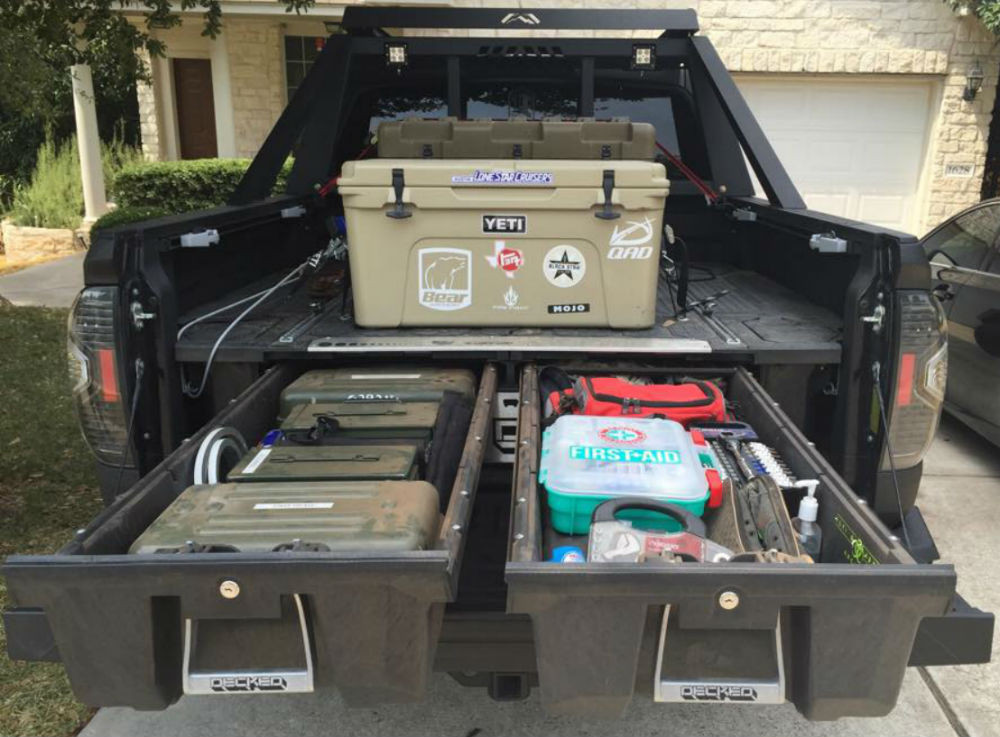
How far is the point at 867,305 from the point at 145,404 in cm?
229

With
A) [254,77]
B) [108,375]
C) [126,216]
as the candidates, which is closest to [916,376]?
[108,375]

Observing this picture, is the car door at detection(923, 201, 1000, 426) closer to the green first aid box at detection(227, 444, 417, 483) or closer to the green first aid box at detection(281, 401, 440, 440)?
the green first aid box at detection(281, 401, 440, 440)

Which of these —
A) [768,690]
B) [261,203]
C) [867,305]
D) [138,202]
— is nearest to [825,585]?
[768,690]

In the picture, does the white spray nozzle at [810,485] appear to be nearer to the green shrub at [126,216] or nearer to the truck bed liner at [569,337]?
the truck bed liner at [569,337]

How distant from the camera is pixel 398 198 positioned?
317 cm

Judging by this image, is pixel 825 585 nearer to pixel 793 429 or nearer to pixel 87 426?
pixel 793 429

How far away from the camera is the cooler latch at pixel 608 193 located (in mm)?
3156

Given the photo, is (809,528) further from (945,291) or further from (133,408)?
(945,291)

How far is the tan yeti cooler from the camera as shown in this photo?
3180 mm

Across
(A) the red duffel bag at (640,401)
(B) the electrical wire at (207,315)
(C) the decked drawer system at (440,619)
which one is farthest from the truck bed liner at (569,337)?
(C) the decked drawer system at (440,619)

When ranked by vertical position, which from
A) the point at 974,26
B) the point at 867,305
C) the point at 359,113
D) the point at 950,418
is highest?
the point at 974,26

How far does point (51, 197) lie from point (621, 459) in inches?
512

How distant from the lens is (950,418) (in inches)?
247

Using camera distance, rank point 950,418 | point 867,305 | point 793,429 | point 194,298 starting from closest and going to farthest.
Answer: point 793,429
point 867,305
point 194,298
point 950,418
